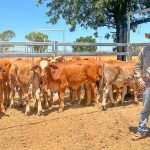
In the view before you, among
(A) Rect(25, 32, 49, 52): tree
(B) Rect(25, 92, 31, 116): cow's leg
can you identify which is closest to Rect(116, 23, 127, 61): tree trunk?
(A) Rect(25, 32, 49, 52): tree

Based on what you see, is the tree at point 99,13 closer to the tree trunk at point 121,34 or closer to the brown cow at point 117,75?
the tree trunk at point 121,34

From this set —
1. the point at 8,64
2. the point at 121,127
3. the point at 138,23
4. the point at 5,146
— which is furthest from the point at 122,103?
the point at 138,23

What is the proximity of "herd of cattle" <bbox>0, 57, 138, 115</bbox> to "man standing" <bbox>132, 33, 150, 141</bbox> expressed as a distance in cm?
251

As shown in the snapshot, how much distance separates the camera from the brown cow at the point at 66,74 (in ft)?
Result: 32.6

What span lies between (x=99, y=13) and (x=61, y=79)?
4297mm

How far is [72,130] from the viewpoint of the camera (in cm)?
815

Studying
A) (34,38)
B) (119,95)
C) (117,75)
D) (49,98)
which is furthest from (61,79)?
(34,38)

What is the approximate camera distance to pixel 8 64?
11.0 metres

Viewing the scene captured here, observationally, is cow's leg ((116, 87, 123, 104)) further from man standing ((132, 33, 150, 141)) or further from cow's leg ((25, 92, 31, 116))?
man standing ((132, 33, 150, 141))

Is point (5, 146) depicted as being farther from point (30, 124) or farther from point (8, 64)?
point (8, 64)

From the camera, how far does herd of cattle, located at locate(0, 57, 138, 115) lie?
999 cm

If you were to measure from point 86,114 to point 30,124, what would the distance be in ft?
5.00

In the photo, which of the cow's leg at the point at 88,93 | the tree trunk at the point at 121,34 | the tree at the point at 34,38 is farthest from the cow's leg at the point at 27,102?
the tree trunk at the point at 121,34

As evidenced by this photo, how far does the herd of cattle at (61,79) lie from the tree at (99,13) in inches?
135
